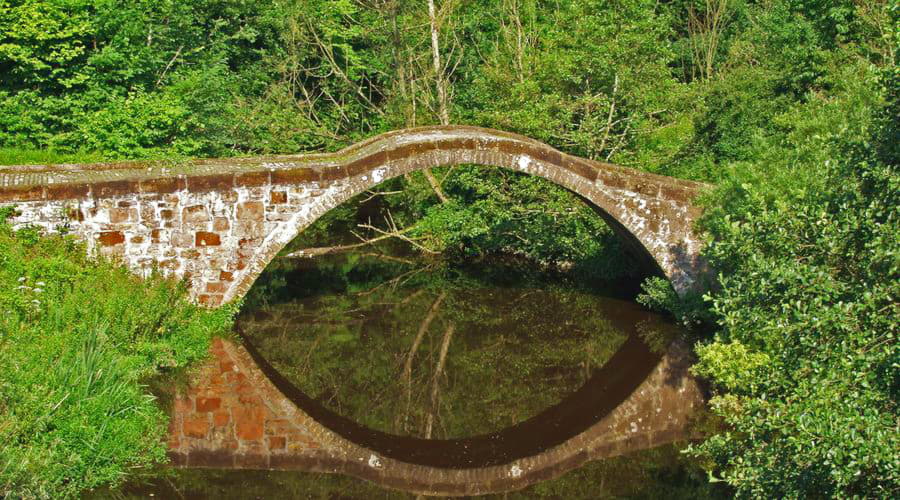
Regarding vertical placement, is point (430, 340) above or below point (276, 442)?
above

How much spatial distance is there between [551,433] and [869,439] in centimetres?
602

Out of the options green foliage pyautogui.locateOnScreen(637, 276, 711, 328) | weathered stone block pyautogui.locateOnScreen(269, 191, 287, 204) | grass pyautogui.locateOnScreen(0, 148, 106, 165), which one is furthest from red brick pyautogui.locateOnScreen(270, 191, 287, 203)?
green foliage pyautogui.locateOnScreen(637, 276, 711, 328)

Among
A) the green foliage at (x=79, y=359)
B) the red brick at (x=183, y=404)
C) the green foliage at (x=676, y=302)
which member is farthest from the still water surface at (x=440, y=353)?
the red brick at (x=183, y=404)

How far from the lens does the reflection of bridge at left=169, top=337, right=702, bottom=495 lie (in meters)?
12.2

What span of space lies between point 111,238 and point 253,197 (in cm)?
210

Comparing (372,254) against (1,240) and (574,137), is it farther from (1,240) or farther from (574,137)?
(1,240)

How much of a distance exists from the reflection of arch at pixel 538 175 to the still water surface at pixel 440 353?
1.47 metres

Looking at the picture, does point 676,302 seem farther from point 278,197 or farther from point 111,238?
point 111,238

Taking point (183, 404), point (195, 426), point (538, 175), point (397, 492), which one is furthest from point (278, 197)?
point (397, 492)

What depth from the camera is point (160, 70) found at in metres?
19.5

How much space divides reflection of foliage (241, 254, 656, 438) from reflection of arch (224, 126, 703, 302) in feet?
5.42

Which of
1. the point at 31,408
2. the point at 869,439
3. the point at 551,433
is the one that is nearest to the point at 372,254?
the point at 551,433

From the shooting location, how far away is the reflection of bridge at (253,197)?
48.8 feet

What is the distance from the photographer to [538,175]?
1628cm
